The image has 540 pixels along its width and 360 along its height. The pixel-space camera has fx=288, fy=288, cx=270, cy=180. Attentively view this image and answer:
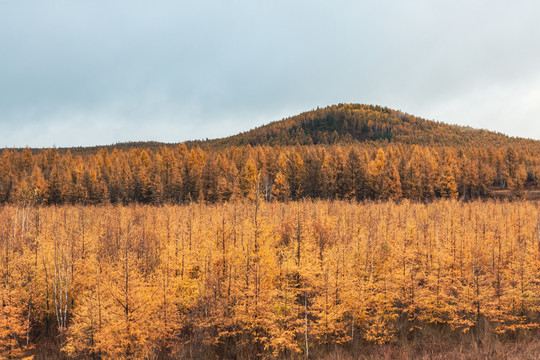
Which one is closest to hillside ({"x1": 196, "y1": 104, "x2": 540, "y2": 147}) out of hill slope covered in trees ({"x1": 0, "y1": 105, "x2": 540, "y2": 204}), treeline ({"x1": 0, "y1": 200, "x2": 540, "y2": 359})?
hill slope covered in trees ({"x1": 0, "y1": 105, "x2": 540, "y2": 204})

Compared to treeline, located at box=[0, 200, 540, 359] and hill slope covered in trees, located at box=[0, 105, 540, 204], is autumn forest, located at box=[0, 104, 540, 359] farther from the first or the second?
hill slope covered in trees, located at box=[0, 105, 540, 204]

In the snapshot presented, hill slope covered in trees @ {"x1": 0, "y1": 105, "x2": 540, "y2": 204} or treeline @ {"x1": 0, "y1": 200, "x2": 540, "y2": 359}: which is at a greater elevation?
hill slope covered in trees @ {"x1": 0, "y1": 105, "x2": 540, "y2": 204}

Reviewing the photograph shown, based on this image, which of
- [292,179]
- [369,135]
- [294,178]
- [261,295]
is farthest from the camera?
[369,135]

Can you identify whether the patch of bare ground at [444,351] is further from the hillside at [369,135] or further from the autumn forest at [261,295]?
the hillside at [369,135]

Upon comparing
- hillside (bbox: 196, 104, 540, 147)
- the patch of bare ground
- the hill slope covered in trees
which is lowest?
the patch of bare ground

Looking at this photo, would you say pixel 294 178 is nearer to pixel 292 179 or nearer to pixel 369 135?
pixel 292 179

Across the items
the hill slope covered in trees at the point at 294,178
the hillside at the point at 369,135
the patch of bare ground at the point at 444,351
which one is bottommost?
the patch of bare ground at the point at 444,351

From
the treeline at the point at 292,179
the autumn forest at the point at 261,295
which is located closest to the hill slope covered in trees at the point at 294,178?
the treeline at the point at 292,179

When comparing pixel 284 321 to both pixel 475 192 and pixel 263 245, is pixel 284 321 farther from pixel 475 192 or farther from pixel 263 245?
pixel 475 192

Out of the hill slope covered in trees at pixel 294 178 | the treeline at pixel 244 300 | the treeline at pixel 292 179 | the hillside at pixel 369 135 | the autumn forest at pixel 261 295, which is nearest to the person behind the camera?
the treeline at pixel 244 300

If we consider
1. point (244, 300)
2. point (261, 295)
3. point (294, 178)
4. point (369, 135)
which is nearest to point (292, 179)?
point (294, 178)

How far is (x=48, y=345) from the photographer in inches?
703

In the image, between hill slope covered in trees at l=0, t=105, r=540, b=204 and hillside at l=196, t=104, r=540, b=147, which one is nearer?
hill slope covered in trees at l=0, t=105, r=540, b=204

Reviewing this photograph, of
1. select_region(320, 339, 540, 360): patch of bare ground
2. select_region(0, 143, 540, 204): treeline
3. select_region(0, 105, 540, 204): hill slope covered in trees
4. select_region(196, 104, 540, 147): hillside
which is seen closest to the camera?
select_region(320, 339, 540, 360): patch of bare ground
